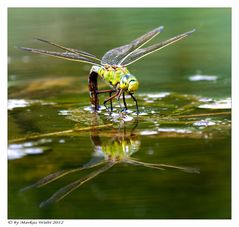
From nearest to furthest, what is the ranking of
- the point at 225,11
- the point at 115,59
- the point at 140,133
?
1. the point at 140,133
2. the point at 115,59
3. the point at 225,11

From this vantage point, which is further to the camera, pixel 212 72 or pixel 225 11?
pixel 225 11

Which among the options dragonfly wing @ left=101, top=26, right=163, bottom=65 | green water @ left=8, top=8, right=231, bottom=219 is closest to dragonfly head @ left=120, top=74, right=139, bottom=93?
green water @ left=8, top=8, right=231, bottom=219

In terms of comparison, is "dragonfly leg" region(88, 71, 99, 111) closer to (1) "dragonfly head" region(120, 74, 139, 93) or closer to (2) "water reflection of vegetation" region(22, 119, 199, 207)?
(1) "dragonfly head" region(120, 74, 139, 93)

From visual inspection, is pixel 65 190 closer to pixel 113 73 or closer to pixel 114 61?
pixel 113 73

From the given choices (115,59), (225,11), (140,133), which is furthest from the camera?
(225,11)

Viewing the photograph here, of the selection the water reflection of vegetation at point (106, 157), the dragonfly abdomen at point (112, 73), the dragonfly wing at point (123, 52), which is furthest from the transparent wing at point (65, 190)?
the dragonfly wing at point (123, 52)

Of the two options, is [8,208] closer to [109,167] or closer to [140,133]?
[109,167]

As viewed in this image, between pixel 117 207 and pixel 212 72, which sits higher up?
pixel 212 72
